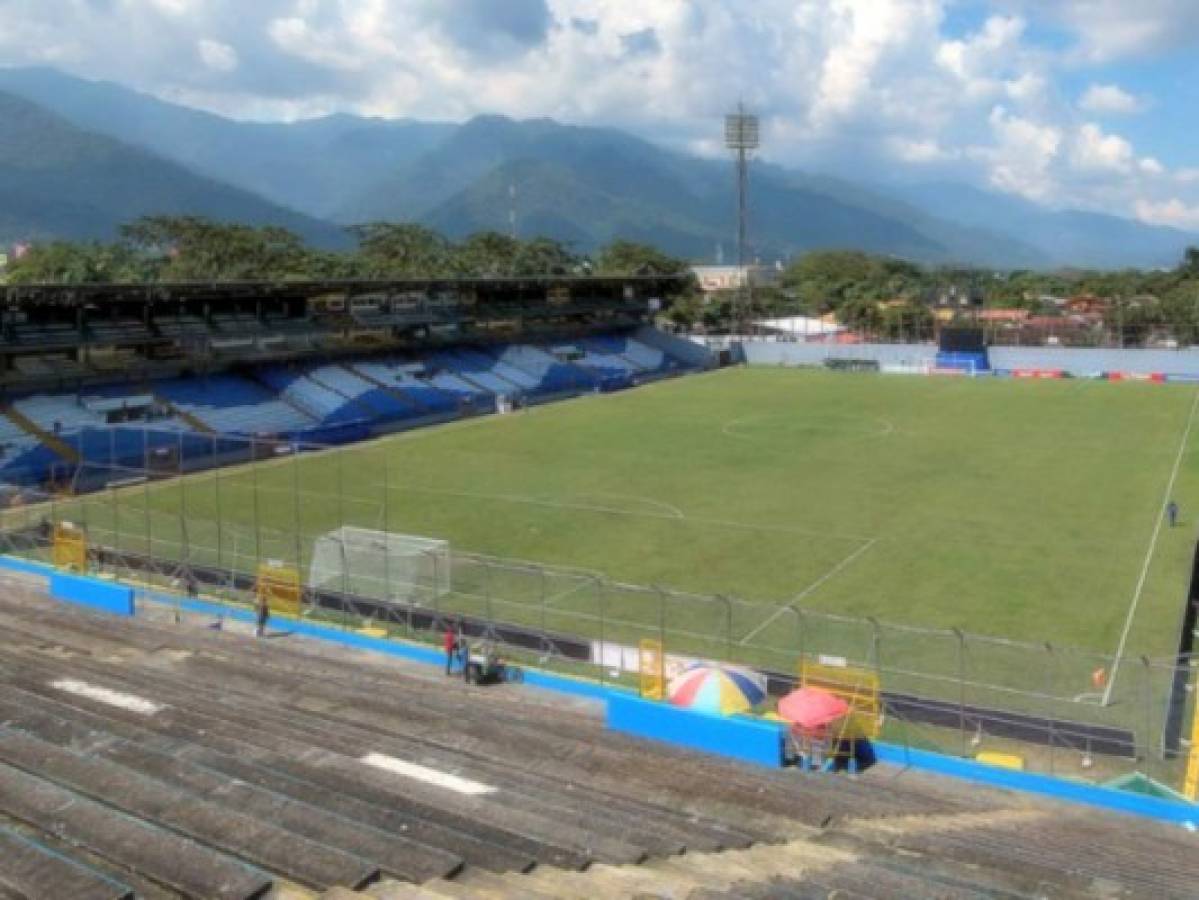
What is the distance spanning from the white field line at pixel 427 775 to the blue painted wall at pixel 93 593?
1069 cm

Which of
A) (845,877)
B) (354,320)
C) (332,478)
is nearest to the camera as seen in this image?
(845,877)

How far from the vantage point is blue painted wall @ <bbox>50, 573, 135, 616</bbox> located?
22703 mm

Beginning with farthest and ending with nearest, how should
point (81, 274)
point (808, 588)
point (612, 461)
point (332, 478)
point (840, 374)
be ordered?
1. point (81, 274)
2. point (840, 374)
3. point (612, 461)
4. point (332, 478)
5. point (808, 588)

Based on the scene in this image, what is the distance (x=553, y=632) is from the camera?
2262 centimetres

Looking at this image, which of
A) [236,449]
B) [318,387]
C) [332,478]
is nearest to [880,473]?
[332,478]

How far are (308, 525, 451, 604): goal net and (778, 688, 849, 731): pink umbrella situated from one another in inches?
390

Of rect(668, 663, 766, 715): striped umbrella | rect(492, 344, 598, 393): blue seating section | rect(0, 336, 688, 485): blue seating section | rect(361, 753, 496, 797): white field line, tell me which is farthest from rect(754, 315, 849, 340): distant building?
rect(361, 753, 496, 797): white field line

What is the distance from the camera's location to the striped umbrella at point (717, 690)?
55.5 ft

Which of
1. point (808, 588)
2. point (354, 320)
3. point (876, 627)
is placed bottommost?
point (808, 588)

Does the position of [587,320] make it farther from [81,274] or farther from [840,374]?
[81,274]

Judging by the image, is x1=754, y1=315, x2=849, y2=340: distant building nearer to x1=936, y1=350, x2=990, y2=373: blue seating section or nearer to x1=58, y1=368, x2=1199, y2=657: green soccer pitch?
x1=936, y1=350, x2=990, y2=373: blue seating section

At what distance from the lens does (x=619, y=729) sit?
53.4 ft

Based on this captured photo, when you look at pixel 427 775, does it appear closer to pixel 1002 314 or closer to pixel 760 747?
pixel 760 747

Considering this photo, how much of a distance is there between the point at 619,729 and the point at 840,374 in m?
68.0
